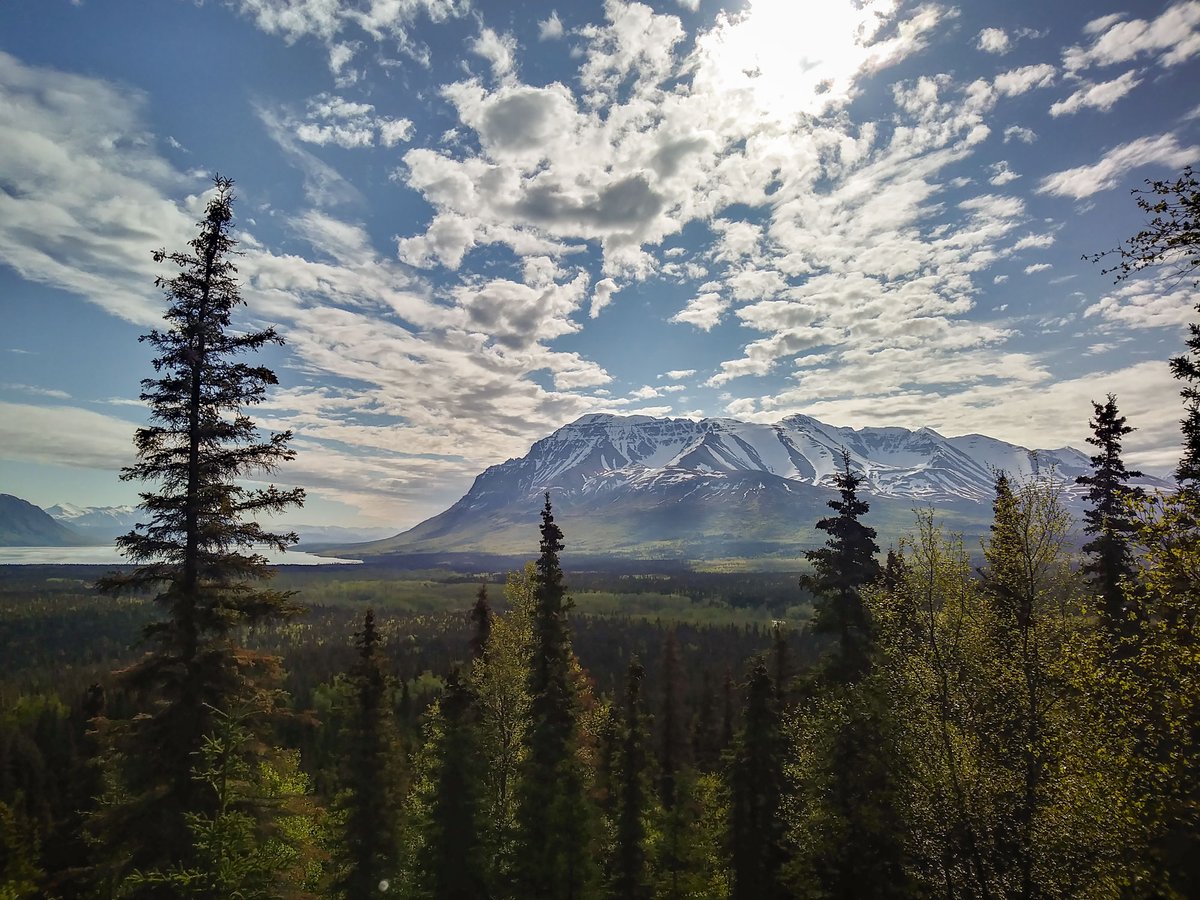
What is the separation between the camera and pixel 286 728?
95.9 m

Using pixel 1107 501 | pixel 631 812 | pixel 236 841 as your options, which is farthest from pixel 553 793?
pixel 1107 501

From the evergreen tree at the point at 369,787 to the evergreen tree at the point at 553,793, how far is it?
21.8 feet

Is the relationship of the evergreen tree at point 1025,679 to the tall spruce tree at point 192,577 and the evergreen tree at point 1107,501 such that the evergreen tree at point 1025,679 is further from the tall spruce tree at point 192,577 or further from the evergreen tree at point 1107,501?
the tall spruce tree at point 192,577

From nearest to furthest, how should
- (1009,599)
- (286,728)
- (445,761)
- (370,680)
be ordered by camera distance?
1. (1009,599)
2. (445,761)
3. (370,680)
4. (286,728)

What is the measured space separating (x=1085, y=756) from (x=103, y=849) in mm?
24004

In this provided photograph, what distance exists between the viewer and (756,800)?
27.8 metres

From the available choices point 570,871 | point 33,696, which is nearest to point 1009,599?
point 570,871

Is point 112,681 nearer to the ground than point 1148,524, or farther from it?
nearer to the ground

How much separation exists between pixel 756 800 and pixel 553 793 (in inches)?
389

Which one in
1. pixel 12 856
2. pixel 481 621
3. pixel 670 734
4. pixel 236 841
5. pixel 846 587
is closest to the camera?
pixel 236 841

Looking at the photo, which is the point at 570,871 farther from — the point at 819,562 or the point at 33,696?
the point at 33,696

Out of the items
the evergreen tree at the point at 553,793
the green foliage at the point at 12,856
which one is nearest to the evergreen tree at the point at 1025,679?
the evergreen tree at the point at 553,793

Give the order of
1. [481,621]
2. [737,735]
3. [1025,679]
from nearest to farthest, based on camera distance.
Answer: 1. [1025,679]
2. [737,735]
3. [481,621]

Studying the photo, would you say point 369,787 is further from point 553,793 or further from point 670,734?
point 670,734
